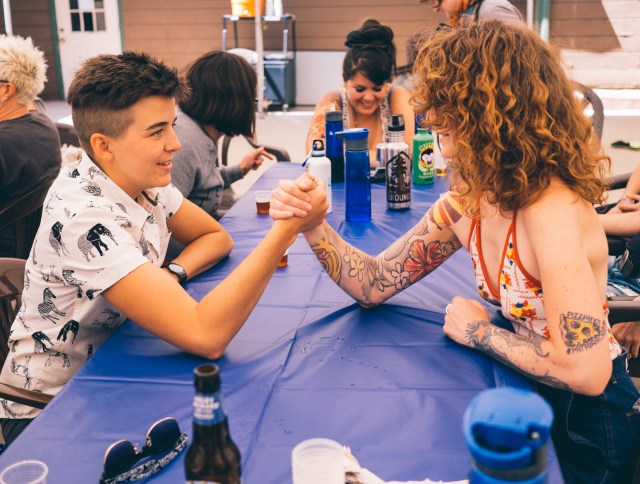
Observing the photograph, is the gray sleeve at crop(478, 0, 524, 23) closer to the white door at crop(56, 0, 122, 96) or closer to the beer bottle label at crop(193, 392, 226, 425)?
the beer bottle label at crop(193, 392, 226, 425)

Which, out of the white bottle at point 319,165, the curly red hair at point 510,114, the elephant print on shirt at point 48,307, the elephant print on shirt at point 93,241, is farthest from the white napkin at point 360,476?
the white bottle at point 319,165

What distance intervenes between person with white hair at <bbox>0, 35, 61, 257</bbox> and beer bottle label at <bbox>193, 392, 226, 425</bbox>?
7.31 feet

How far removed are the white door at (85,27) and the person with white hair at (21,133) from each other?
858 centimetres

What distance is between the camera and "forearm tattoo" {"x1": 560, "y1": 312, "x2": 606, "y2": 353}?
119 cm

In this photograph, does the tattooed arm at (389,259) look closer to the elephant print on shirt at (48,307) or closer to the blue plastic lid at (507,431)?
the elephant print on shirt at (48,307)

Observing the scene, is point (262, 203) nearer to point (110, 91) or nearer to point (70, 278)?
point (110, 91)

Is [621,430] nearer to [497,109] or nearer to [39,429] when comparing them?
[497,109]

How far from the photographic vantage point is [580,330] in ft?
3.91

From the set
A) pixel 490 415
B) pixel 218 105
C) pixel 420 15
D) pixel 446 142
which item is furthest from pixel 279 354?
pixel 420 15

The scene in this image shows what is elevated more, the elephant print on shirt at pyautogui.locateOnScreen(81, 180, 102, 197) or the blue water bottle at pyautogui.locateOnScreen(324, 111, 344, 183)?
the elephant print on shirt at pyautogui.locateOnScreen(81, 180, 102, 197)

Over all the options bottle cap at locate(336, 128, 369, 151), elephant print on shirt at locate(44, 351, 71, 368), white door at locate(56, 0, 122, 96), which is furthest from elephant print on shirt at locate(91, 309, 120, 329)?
white door at locate(56, 0, 122, 96)

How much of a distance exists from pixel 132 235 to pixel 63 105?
380 inches

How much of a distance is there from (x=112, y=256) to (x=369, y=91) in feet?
7.49

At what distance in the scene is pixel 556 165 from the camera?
128 cm
